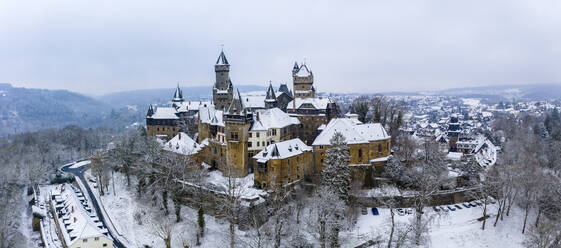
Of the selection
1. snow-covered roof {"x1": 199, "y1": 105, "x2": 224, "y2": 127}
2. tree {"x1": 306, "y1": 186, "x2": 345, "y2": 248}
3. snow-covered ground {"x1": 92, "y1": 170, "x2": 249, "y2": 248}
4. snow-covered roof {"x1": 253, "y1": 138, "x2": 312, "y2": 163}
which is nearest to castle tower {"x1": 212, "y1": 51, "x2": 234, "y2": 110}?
snow-covered roof {"x1": 199, "y1": 105, "x2": 224, "y2": 127}

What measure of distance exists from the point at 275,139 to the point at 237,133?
7179 millimetres

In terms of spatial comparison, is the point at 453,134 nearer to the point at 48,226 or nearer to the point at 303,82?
the point at 303,82

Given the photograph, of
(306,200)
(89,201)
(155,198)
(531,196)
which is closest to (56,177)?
(89,201)

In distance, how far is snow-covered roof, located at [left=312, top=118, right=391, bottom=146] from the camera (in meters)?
56.2

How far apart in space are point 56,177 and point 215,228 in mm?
46215

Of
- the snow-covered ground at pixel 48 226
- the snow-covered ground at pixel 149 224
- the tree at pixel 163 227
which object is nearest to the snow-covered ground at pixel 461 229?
the snow-covered ground at pixel 149 224

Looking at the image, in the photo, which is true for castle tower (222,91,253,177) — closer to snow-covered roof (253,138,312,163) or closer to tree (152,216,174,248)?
snow-covered roof (253,138,312,163)

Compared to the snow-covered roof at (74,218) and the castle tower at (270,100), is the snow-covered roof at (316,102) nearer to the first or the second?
the castle tower at (270,100)

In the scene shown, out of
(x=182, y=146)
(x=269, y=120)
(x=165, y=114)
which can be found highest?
(x=269, y=120)

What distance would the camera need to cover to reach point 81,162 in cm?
8925

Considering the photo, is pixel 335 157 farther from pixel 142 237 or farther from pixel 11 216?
pixel 11 216

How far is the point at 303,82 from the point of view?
76.1 metres

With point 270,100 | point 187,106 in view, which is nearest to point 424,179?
point 270,100

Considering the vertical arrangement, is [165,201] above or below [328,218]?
below
